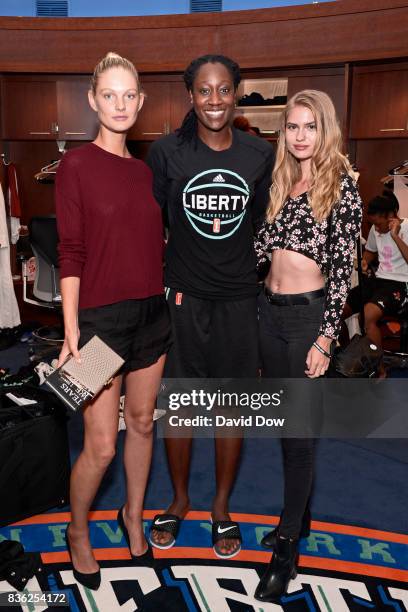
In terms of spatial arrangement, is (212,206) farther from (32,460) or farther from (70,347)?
(32,460)

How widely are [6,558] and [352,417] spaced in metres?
2.20

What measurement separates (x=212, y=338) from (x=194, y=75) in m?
0.91

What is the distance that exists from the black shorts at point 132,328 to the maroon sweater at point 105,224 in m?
0.04

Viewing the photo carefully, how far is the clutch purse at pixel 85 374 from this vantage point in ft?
5.62

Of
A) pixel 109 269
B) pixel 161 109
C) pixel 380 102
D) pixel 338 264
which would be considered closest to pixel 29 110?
pixel 161 109

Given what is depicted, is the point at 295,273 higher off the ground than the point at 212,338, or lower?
higher

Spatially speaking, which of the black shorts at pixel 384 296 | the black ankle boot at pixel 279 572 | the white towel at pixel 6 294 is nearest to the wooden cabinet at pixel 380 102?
the black shorts at pixel 384 296

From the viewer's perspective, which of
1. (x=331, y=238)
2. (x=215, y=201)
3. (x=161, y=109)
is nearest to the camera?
(x=331, y=238)

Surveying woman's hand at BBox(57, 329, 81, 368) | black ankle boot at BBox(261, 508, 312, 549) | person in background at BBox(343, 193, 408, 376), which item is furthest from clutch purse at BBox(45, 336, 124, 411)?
person in background at BBox(343, 193, 408, 376)

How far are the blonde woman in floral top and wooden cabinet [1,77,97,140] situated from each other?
14.4 feet

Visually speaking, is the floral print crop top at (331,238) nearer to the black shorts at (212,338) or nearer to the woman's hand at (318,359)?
the woman's hand at (318,359)

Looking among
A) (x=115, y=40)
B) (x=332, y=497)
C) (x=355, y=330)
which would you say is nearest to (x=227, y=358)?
(x=332, y=497)

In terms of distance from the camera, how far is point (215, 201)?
1950mm

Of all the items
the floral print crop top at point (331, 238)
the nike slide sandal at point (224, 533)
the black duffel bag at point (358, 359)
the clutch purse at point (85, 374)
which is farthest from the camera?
the black duffel bag at point (358, 359)
